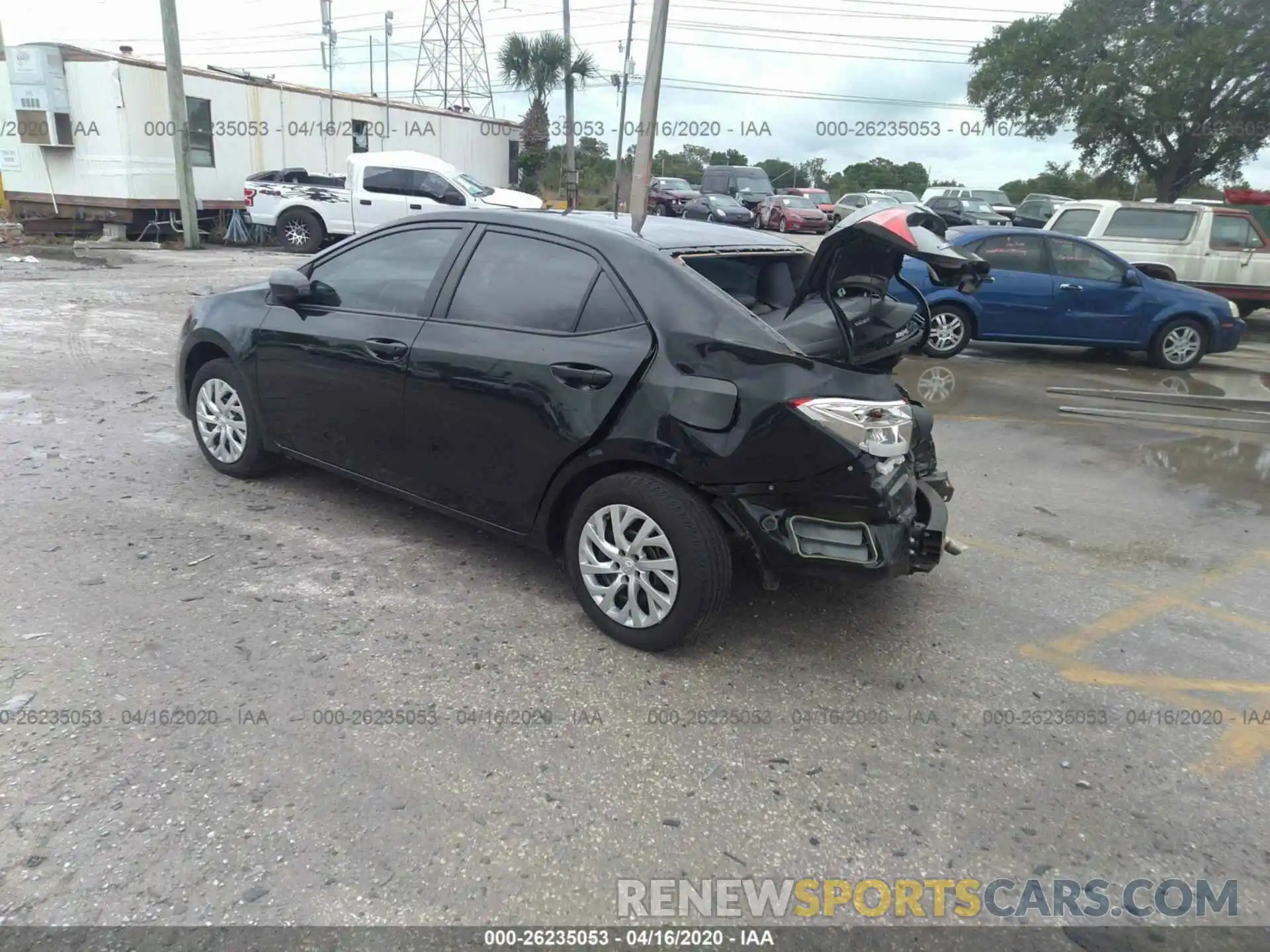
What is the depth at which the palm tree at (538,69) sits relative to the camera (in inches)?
1305

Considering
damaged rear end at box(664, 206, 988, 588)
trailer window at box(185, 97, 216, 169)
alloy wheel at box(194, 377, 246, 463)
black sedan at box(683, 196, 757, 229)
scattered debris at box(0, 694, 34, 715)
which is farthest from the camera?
black sedan at box(683, 196, 757, 229)

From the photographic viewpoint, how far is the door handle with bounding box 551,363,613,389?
3520mm

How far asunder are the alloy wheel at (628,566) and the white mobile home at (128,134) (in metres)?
19.1

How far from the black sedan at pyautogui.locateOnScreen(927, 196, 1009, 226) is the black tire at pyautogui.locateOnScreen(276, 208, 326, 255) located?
15657mm

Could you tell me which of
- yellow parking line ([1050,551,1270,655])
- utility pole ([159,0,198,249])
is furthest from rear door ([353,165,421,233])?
yellow parking line ([1050,551,1270,655])

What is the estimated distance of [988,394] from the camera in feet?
29.5

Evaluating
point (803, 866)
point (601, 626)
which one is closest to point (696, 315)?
point (601, 626)

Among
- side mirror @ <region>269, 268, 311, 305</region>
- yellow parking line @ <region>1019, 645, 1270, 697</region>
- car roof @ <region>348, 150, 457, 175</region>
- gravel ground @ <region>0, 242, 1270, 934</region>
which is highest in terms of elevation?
car roof @ <region>348, 150, 457, 175</region>

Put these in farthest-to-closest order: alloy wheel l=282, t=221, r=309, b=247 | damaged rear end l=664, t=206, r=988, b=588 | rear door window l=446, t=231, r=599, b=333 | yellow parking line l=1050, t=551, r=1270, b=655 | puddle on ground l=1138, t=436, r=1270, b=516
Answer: alloy wheel l=282, t=221, r=309, b=247 < puddle on ground l=1138, t=436, r=1270, b=516 < yellow parking line l=1050, t=551, r=1270, b=655 < rear door window l=446, t=231, r=599, b=333 < damaged rear end l=664, t=206, r=988, b=588

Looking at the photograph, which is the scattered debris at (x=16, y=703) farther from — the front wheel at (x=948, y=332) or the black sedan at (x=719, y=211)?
the black sedan at (x=719, y=211)

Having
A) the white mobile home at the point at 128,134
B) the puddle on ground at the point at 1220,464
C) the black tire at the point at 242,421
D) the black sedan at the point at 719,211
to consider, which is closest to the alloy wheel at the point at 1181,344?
the puddle on ground at the point at 1220,464

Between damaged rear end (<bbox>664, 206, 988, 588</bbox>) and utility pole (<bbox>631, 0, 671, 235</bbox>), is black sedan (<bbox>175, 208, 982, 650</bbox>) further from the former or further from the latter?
utility pole (<bbox>631, 0, 671, 235</bbox>)

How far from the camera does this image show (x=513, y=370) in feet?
12.2

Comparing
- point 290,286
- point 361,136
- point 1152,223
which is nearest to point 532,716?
point 290,286
